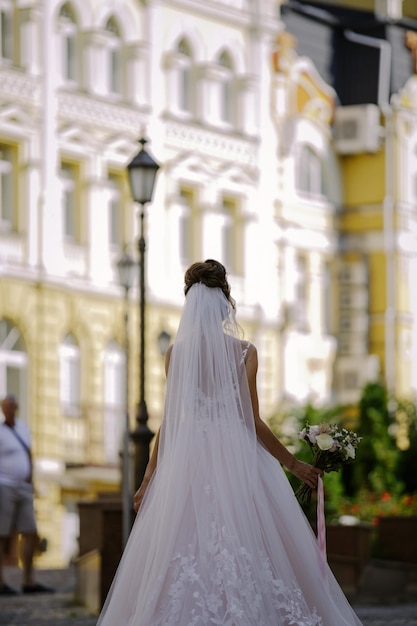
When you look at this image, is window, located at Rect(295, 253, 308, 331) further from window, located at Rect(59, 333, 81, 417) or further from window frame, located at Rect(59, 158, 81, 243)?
window, located at Rect(59, 333, 81, 417)

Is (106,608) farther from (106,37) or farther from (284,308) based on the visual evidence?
(284,308)

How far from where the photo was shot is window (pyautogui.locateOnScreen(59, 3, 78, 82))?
40.0 metres

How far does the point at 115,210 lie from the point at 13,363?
482cm

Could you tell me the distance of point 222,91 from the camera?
149 ft

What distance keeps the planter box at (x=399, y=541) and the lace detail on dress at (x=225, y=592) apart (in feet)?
36.8

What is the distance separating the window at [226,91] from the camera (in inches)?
1781

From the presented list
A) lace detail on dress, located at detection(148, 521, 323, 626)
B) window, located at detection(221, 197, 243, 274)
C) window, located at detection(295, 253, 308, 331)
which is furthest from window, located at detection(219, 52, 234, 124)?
lace detail on dress, located at detection(148, 521, 323, 626)

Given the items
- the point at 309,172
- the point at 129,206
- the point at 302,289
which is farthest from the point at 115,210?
the point at 309,172

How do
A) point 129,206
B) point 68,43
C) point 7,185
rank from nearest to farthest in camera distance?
point 7,185 < point 68,43 < point 129,206

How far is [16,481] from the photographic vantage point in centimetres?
2027

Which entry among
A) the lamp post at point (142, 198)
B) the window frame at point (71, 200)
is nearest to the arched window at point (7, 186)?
the window frame at point (71, 200)

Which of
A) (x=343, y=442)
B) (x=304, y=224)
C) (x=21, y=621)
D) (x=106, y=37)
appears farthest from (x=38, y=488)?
(x=343, y=442)

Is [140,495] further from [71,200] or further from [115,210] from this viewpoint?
[115,210]

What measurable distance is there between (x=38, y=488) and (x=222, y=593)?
2727 cm
